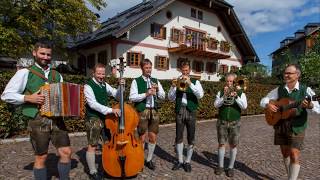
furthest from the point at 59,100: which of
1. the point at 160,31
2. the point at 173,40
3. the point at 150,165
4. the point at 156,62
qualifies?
the point at 173,40

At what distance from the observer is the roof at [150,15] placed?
22.4 m

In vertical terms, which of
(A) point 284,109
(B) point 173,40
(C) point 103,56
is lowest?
(A) point 284,109

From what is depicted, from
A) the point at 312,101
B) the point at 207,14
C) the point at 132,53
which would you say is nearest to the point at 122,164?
the point at 312,101

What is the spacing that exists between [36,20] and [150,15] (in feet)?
27.9

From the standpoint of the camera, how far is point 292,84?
5293mm

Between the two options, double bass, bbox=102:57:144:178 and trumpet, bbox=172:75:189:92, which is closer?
double bass, bbox=102:57:144:178

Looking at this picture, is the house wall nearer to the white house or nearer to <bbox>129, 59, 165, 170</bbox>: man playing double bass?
the white house

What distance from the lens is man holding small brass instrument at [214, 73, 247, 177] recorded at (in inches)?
245

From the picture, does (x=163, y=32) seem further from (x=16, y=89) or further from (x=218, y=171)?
(x=16, y=89)

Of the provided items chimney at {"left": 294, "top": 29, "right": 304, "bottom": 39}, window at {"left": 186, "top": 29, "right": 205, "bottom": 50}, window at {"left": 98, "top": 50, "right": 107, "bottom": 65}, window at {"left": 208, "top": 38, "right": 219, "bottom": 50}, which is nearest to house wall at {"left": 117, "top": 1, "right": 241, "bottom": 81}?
window at {"left": 186, "top": 29, "right": 205, "bottom": 50}

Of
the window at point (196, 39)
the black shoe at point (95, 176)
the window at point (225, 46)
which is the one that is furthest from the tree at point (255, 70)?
the black shoe at point (95, 176)

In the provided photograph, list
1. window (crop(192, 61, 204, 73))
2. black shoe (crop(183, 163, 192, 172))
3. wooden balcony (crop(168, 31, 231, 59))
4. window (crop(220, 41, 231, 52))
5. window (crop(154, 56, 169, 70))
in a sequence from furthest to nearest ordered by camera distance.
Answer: window (crop(220, 41, 231, 52)) → window (crop(192, 61, 204, 73)) → wooden balcony (crop(168, 31, 231, 59)) → window (crop(154, 56, 169, 70)) → black shoe (crop(183, 163, 192, 172))

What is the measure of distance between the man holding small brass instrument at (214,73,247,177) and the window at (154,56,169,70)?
1928cm

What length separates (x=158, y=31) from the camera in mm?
25391
